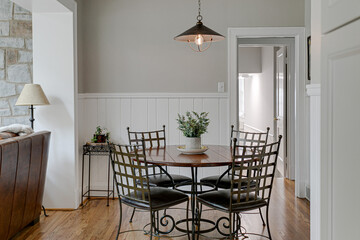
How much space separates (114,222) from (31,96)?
154cm

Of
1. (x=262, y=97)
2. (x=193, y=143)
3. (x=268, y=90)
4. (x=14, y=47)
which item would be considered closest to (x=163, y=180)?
(x=193, y=143)

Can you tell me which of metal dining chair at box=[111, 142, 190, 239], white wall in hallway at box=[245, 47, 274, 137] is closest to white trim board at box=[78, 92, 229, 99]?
metal dining chair at box=[111, 142, 190, 239]

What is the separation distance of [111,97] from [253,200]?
2439 mm

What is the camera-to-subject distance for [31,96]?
3486 mm

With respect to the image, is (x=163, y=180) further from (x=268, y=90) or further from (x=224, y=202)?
(x=268, y=90)

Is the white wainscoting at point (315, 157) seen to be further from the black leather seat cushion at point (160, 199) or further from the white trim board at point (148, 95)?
the white trim board at point (148, 95)

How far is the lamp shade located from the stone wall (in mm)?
1002

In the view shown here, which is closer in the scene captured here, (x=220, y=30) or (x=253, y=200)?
(x=253, y=200)

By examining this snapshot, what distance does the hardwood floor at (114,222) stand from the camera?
3.03 metres

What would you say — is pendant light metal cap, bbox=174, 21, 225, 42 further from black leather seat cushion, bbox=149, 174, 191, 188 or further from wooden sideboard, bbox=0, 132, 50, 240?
wooden sideboard, bbox=0, 132, 50, 240
